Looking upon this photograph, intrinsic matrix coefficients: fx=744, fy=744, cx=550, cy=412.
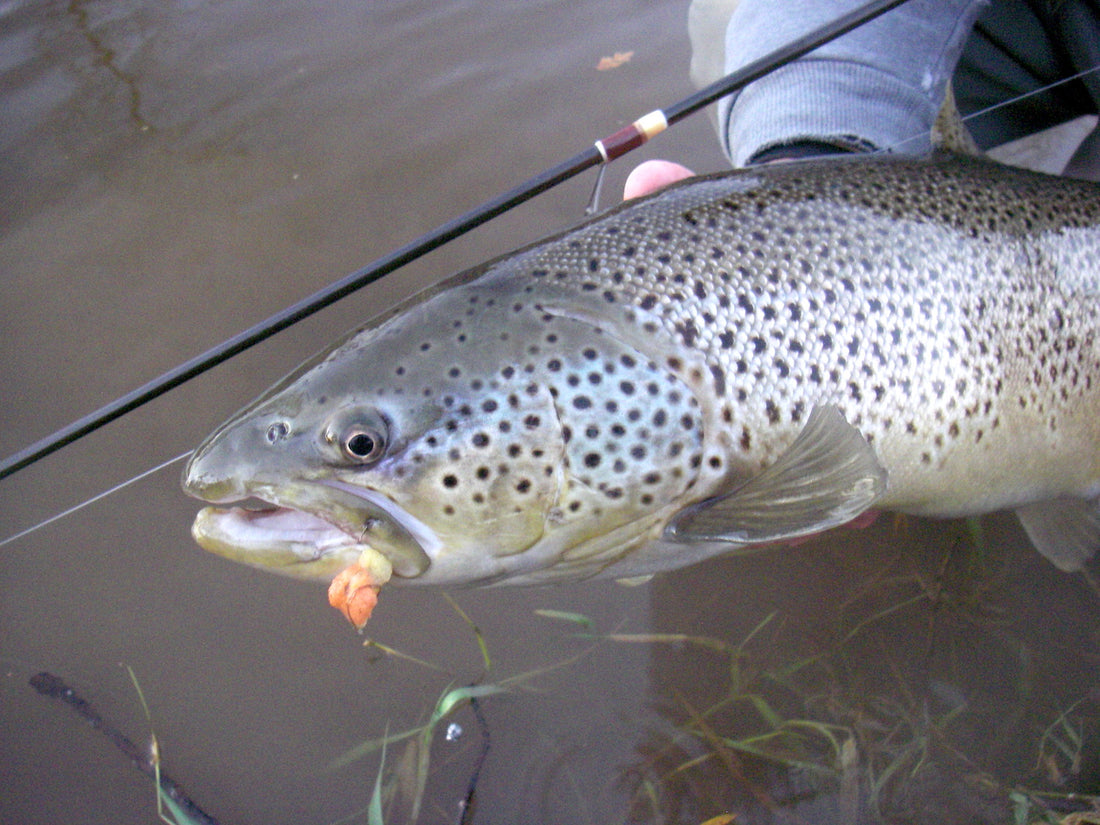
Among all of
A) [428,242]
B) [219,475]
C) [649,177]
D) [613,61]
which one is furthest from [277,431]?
[613,61]

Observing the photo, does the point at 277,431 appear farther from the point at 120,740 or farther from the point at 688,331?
the point at 120,740

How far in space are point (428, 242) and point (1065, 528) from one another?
6.90 feet

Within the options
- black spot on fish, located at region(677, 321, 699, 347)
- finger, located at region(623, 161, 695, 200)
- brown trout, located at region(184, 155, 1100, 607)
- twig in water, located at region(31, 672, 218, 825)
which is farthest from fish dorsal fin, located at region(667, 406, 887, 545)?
twig in water, located at region(31, 672, 218, 825)

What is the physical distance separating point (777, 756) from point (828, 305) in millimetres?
1366

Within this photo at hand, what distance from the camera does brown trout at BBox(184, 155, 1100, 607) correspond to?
4.93 feet

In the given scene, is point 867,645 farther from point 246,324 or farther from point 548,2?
point 548,2

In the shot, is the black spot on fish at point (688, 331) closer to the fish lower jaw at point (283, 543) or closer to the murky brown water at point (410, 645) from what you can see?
the fish lower jaw at point (283, 543)

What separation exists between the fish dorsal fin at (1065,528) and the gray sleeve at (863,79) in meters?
1.19

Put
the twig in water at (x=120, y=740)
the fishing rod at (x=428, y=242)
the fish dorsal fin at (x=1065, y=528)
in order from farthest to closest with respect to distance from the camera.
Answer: the fish dorsal fin at (x=1065, y=528), the twig in water at (x=120, y=740), the fishing rod at (x=428, y=242)

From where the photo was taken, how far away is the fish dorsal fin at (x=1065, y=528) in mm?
2248

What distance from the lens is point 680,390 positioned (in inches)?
62.9

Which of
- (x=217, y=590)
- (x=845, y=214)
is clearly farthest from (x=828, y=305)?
(x=217, y=590)

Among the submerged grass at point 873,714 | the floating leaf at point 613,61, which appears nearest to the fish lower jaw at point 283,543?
the submerged grass at point 873,714

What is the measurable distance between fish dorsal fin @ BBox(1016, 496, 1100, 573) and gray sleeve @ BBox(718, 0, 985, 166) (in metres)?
1.19
